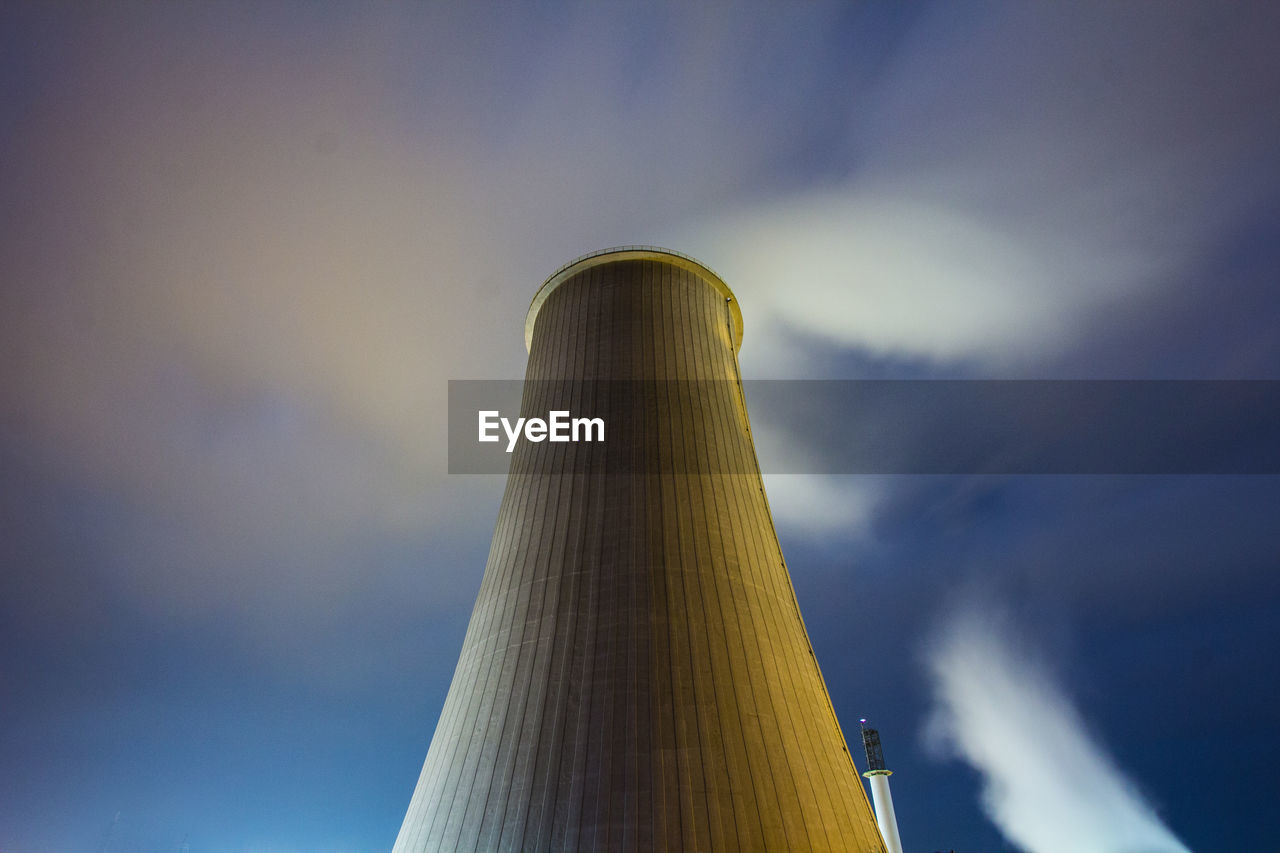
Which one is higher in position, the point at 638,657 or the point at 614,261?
the point at 614,261

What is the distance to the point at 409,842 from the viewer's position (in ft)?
26.3

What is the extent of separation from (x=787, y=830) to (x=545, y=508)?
16.8ft

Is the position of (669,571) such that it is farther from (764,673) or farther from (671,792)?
(671,792)

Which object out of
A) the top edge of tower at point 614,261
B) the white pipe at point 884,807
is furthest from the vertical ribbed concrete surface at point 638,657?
the white pipe at point 884,807

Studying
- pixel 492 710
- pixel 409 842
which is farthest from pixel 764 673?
pixel 409 842

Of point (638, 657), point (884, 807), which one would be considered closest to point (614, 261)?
point (638, 657)

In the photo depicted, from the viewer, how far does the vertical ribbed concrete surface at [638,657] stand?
24.2 ft

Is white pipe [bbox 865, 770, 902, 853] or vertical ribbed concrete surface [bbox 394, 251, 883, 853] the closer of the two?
vertical ribbed concrete surface [bbox 394, 251, 883, 853]

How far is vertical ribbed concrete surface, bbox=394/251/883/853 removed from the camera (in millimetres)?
7364

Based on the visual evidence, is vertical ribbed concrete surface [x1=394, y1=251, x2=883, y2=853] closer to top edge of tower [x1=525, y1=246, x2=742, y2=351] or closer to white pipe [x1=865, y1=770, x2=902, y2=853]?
top edge of tower [x1=525, y1=246, x2=742, y2=351]

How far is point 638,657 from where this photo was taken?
27.4 feet

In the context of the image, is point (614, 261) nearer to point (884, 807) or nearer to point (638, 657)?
point (638, 657)

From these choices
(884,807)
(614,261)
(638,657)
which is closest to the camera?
(638,657)

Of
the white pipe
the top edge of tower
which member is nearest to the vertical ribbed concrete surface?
the top edge of tower
